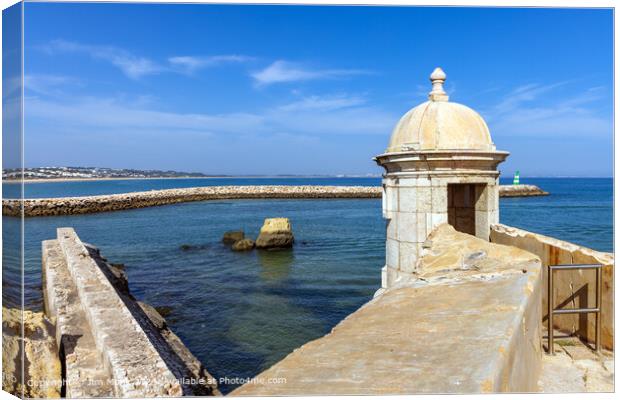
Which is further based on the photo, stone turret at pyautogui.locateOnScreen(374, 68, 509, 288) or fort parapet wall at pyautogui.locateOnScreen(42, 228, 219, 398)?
stone turret at pyautogui.locateOnScreen(374, 68, 509, 288)

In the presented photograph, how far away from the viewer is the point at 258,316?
35.2ft

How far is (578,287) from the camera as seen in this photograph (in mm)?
4098

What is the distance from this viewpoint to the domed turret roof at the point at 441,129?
5.64 m

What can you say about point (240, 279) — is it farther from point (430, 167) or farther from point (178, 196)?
point (178, 196)

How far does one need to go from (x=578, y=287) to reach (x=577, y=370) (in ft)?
2.39

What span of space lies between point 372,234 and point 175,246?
9.97 m

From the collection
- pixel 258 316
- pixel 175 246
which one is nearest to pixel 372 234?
pixel 175 246

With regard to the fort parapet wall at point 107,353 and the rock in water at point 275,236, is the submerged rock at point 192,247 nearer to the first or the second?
the rock in water at point 275,236

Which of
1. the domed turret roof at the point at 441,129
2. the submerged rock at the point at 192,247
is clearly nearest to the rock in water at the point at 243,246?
the submerged rock at the point at 192,247

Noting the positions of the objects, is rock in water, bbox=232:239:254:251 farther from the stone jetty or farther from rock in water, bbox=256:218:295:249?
the stone jetty

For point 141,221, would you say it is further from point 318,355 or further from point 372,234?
point 318,355

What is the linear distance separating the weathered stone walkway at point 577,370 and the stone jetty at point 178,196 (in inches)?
1623

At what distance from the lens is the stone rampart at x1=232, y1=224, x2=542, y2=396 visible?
2.15 m

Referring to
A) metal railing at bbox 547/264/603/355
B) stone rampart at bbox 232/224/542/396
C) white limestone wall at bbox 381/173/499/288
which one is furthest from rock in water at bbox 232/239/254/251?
metal railing at bbox 547/264/603/355
